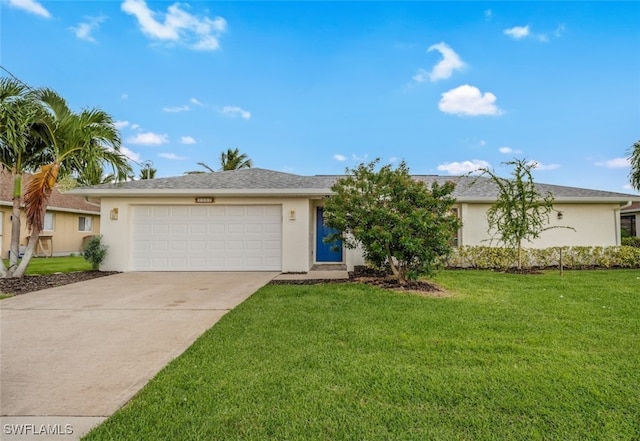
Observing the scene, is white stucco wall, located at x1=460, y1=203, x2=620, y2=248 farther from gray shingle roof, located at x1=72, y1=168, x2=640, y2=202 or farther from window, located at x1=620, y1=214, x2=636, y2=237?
window, located at x1=620, y1=214, x2=636, y2=237

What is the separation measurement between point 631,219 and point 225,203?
23718mm

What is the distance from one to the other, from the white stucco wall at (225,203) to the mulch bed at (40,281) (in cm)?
75

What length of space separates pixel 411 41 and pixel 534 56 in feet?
13.0

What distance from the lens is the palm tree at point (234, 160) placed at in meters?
26.8

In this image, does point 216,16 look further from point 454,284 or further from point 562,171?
point 562,171

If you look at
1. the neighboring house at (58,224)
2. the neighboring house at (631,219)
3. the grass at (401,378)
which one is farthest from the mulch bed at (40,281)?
the neighboring house at (631,219)

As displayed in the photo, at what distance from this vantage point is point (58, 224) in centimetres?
1655

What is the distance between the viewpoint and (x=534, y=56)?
11.0 m

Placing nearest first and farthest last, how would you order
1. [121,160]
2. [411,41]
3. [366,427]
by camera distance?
[366,427], [121,160], [411,41]

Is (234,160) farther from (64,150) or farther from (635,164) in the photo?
(635,164)

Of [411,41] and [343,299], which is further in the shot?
[411,41]

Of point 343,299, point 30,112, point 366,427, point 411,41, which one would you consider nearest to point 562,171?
point 411,41

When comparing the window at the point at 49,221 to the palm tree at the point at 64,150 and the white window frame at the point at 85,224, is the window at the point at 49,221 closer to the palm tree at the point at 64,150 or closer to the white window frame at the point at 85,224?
the white window frame at the point at 85,224

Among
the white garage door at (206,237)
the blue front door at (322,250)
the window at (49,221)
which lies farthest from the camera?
the window at (49,221)
